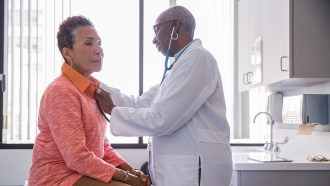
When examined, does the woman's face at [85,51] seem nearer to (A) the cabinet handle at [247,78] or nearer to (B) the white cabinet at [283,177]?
(B) the white cabinet at [283,177]

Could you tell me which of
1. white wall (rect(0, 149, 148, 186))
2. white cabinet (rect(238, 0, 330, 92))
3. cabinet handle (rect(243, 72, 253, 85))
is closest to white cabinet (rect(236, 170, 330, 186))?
white cabinet (rect(238, 0, 330, 92))

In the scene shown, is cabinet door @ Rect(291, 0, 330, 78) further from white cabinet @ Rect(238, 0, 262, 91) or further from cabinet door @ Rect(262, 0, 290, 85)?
white cabinet @ Rect(238, 0, 262, 91)

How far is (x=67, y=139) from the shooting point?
143 centimetres

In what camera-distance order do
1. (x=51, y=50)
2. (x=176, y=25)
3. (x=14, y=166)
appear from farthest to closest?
1. (x=51, y=50)
2. (x=14, y=166)
3. (x=176, y=25)

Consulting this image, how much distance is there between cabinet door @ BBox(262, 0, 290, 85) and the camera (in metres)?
2.17

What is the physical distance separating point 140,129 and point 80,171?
0.26 m

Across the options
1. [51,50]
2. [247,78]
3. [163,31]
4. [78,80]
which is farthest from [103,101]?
[51,50]

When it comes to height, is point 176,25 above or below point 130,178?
above

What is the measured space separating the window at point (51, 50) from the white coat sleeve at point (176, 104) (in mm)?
1961

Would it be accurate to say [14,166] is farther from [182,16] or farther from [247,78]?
[182,16]

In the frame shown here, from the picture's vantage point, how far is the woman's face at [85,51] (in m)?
1.65

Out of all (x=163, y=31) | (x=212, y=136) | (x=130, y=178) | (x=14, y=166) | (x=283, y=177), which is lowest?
(x=14, y=166)

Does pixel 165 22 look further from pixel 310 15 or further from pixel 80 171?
pixel 310 15

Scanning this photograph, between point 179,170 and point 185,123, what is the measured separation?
0.57 ft
